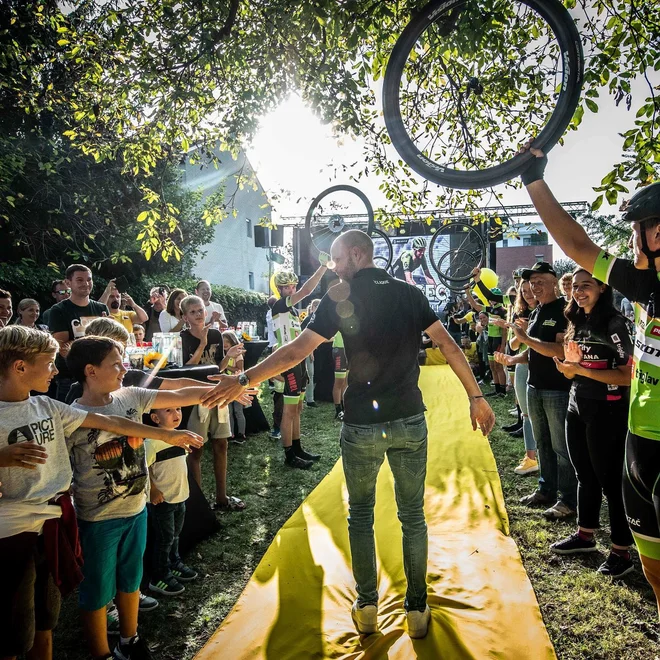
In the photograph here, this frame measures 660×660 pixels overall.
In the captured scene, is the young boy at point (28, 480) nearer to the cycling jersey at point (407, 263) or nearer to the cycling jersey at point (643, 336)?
the cycling jersey at point (643, 336)

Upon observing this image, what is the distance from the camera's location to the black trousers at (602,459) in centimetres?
300

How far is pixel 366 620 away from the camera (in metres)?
2.37

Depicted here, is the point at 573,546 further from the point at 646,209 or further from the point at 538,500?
the point at 646,209

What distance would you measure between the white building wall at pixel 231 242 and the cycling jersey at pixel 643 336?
19.9m

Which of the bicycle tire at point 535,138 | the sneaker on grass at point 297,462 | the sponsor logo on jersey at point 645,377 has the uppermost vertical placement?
the bicycle tire at point 535,138

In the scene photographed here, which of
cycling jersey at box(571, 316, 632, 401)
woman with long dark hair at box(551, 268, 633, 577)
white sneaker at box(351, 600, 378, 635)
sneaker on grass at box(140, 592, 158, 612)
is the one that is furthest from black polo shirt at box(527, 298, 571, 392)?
sneaker on grass at box(140, 592, 158, 612)

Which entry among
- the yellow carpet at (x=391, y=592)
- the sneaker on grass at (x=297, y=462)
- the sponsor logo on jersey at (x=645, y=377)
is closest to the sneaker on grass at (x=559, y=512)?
the yellow carpet at (x=391, y=592)

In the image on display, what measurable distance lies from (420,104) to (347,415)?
2.47 meters

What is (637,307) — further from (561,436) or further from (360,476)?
(561,436)

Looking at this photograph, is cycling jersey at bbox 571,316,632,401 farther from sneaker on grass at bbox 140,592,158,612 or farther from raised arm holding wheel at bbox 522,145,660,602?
sneaker on grass at bbox 140,592,158,612

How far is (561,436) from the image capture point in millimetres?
3803

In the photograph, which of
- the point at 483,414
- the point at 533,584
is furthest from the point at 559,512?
the point at 483,414

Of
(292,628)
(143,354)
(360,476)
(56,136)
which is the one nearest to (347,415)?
(360,476)

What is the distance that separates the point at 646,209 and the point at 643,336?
0.53 m
